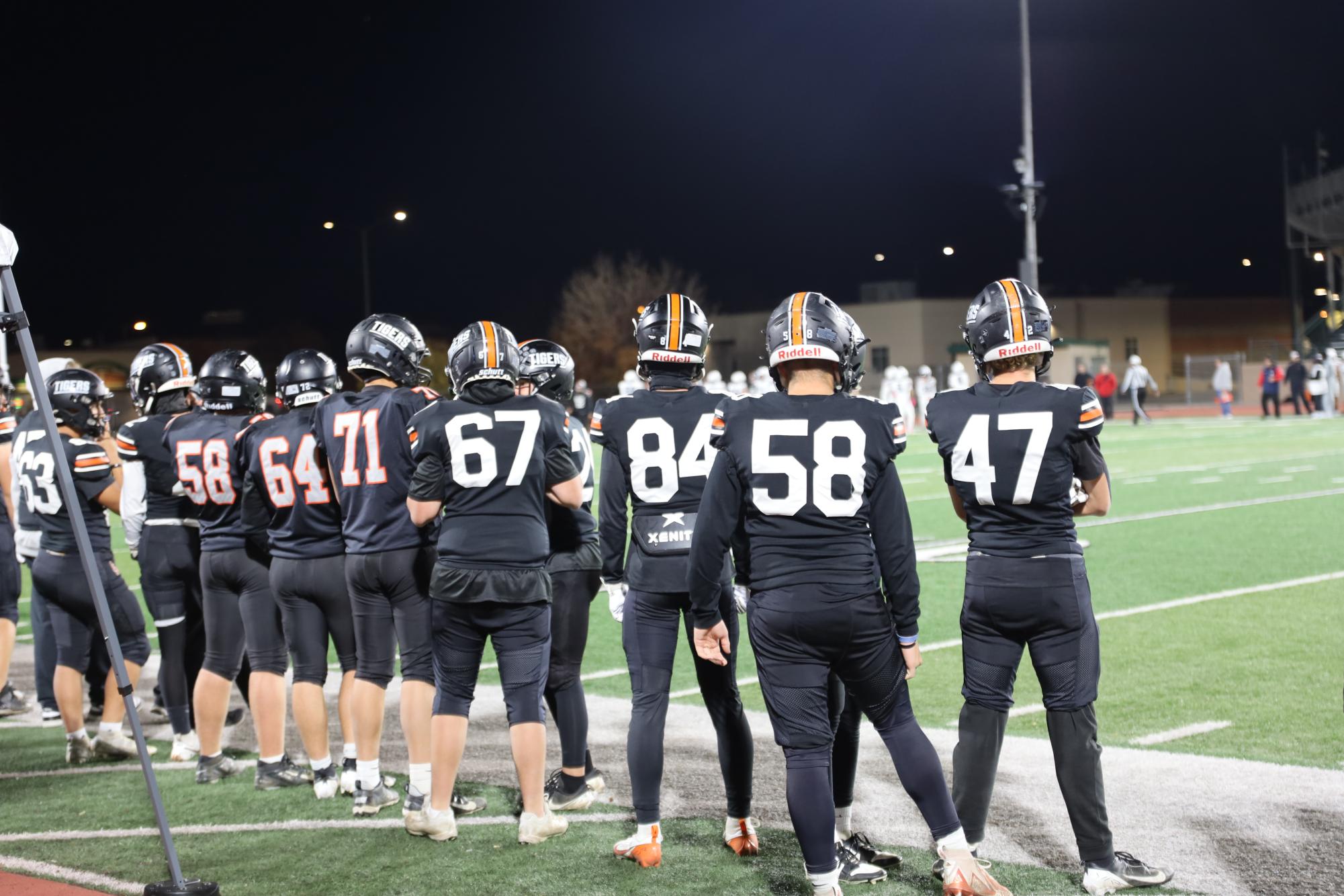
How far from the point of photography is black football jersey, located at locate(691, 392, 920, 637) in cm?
411

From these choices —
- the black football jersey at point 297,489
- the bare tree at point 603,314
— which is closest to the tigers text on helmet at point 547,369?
the black football jersey at point 297,489

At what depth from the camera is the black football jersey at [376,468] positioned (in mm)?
5605

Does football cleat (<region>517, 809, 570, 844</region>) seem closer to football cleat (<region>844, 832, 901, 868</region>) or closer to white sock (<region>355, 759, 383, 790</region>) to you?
white sock (<region>355, 759, 383, 790</region>)

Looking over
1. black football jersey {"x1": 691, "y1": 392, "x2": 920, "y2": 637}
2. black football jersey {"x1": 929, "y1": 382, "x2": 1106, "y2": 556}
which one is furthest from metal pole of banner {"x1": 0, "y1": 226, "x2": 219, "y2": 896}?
black football jersey {"x1": 929, "y1": 382, "x2": 1106, "y2": 556}

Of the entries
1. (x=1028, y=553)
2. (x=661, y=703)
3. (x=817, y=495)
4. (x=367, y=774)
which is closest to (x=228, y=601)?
(x=367, y=774)

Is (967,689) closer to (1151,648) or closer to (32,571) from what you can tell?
(1151,648)

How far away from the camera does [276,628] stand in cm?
623

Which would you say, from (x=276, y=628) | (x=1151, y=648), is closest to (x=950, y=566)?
(x=1151, y=648)

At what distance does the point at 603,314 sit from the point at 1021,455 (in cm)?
6825

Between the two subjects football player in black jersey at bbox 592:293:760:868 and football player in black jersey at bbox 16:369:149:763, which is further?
football player in black jersey at bbox 16:369:149:763

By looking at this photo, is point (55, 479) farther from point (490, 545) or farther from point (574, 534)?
point (490, 545)

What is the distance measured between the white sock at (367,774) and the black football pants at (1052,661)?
2.60 metres

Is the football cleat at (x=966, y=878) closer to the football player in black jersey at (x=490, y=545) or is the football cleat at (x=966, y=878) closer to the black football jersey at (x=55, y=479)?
the football player in black jersey at (x=490, y=545)

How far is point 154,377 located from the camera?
689 cm
